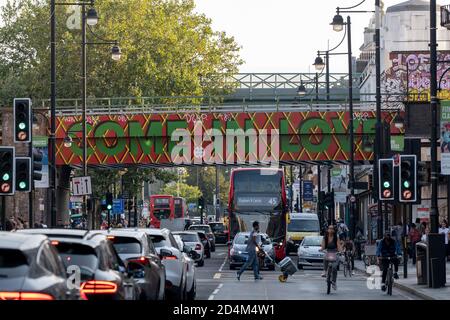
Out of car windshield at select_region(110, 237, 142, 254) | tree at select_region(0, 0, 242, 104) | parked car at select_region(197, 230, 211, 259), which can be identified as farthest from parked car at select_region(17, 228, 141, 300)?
tree at select_region(0, 0, 242, 104)

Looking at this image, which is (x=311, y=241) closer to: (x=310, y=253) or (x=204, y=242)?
(x=310, y=253)

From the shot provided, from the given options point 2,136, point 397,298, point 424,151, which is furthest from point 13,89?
point 397,298

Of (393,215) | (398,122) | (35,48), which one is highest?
(35,48)

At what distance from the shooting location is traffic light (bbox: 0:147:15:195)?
30391 millimetres

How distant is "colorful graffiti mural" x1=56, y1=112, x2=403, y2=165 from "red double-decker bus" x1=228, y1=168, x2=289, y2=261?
36.7 feet

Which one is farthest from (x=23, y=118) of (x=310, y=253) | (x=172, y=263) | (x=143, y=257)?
(x=310, y=253)

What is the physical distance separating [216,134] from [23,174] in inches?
1407

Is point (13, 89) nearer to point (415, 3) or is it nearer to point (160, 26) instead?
point (160, 26)

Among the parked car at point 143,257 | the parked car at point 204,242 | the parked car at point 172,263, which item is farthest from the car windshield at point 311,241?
the parked car at point 143,257

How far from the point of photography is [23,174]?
3244 centimetres

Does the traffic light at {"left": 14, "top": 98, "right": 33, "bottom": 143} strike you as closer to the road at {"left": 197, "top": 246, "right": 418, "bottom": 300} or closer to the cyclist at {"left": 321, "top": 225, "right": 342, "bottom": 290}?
the road at {"left": 197, "top": 246, "right": 418, "bottom": 300}

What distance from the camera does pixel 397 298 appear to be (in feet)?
102

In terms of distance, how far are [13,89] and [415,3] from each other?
103 feet

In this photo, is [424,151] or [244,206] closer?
[244,206]
